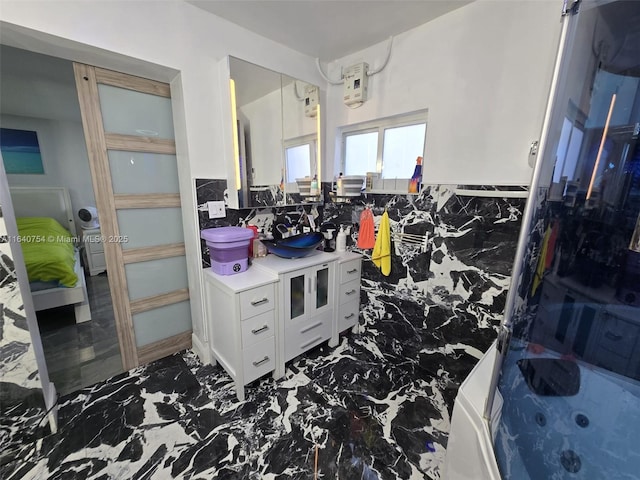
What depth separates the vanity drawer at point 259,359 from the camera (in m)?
1.57

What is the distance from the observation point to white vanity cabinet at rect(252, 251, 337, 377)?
5.57 feet

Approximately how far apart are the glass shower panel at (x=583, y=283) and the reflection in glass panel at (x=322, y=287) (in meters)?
1.22

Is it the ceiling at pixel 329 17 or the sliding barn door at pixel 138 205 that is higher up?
the ceiling at pixel 329 17

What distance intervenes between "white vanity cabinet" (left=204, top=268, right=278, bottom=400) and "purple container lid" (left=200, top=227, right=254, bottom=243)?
0.24 metres

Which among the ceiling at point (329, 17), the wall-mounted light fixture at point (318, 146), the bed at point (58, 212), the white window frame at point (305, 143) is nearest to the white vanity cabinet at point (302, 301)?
the white window frame at point (305, 143)

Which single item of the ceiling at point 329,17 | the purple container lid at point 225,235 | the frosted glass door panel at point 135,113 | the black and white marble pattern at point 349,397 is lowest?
the black and white marble pattern at point 349,397

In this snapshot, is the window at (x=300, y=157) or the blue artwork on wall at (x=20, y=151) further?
the blue artwork on wall at (x=20, y=151)

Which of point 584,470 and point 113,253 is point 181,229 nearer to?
point 113,253

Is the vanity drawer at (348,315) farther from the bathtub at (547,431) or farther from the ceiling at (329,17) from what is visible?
the ceiling at (329,17)

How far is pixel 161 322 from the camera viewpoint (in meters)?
1.93

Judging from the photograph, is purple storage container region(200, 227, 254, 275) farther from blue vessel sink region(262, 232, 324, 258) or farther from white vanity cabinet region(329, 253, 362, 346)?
white vanity cabinet region(329, 253, 362, 346)

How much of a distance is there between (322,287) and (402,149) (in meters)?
1.26

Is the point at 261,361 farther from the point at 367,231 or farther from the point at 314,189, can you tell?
the point at 314,189

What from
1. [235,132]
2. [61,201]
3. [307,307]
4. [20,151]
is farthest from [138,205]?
[20,151]
